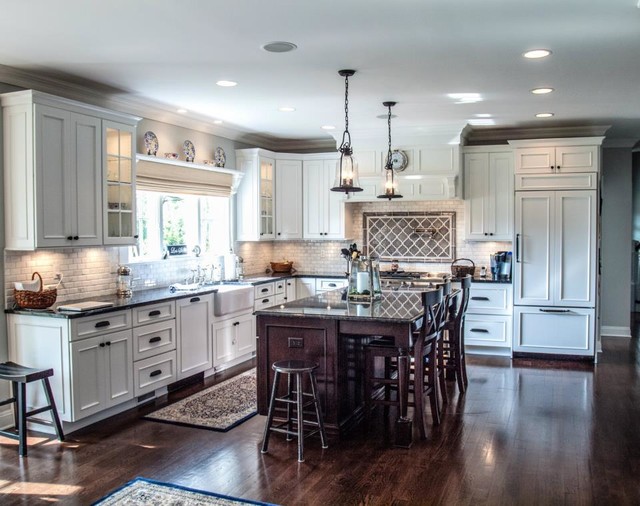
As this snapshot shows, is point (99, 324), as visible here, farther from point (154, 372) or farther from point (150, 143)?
point (150, 143)

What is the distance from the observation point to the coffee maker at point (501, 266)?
7.10 meters

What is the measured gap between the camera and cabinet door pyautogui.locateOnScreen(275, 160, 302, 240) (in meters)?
7.84

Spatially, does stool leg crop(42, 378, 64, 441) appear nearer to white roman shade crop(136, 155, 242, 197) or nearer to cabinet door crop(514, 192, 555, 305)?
white roman shade crop(136, 155, 242, 197)

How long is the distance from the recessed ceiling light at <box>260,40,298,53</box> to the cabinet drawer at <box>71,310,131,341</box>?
227cm

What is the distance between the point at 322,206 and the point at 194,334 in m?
2.81

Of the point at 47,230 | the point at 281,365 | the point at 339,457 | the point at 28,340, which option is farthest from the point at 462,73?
the point at 28,340

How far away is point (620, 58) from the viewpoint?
13.7ft

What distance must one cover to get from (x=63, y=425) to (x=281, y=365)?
170cm

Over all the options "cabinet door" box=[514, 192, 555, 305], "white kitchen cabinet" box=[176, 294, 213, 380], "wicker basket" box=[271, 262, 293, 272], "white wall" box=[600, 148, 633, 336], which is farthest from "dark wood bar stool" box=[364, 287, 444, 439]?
"white wall" box=[600, 148, 633, 336]

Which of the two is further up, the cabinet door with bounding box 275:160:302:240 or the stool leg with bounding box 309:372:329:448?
the cabinet door with bounding box 275:160:302:240

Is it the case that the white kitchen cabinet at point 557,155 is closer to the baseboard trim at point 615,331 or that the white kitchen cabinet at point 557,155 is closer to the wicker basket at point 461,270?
the wicker basket at point 461,270

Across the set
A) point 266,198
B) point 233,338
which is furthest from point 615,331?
point 233,338

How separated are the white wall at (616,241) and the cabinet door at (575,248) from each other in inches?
60.8

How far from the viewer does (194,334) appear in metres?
5.69
